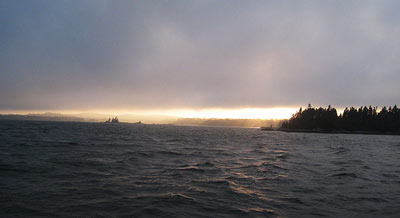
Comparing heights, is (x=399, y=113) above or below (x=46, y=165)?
above

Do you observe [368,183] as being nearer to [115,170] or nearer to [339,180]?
[339,180]

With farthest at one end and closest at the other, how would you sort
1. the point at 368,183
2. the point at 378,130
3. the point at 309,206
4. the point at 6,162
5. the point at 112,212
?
the point at 378,130 < the point at 6,162 < the point at 368,183 < the point at 309,206 < the point at 112,212

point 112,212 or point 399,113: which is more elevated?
point 399,113

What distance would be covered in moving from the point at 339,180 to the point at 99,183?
14780mm

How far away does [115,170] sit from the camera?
54.4ft

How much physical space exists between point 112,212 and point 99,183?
15.8 feet

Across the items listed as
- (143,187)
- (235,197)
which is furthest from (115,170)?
(235,197)

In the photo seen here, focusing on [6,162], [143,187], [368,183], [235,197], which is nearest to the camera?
[235,197]

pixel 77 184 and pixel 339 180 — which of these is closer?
pixel 77 184

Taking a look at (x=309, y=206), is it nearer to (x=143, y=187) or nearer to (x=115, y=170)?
(x=143, y=187)

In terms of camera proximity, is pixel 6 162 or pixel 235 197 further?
pixel 6 162

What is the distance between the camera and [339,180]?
15492 millimetres

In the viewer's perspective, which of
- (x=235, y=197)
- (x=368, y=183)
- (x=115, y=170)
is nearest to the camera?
(x=235, y=197)

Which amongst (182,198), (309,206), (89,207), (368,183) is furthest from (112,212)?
(368,183)
